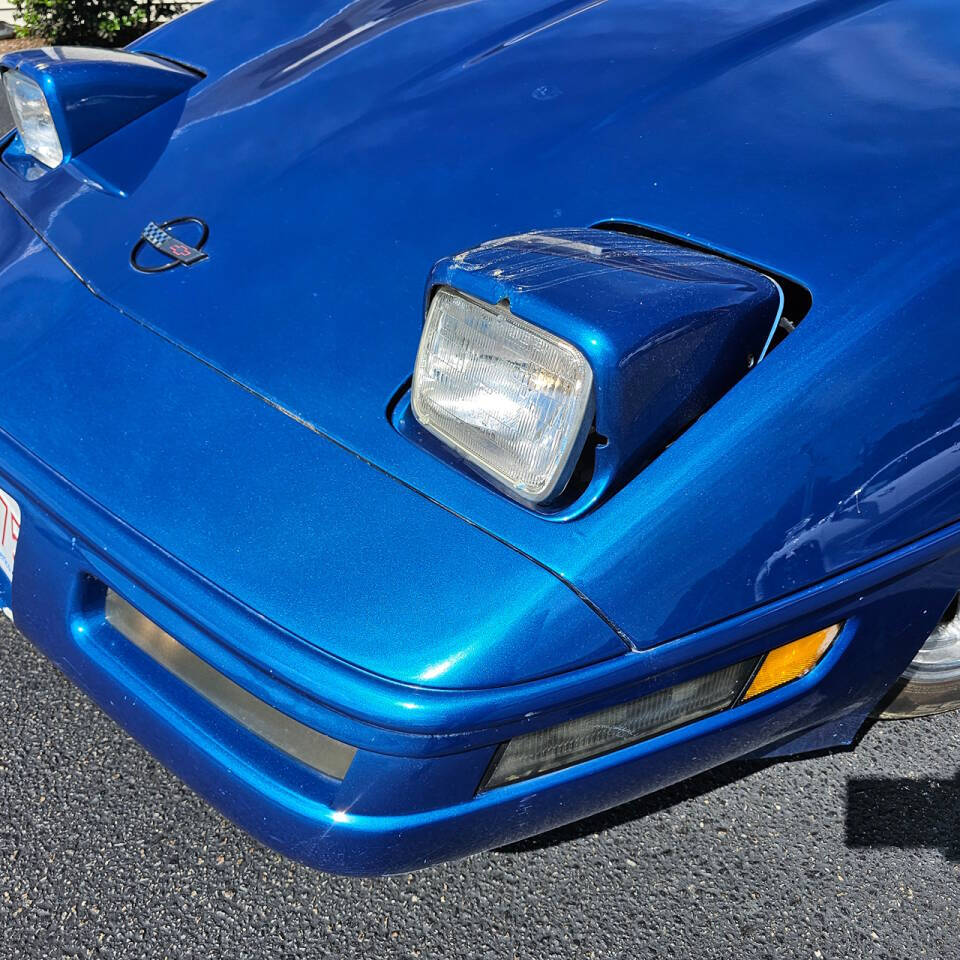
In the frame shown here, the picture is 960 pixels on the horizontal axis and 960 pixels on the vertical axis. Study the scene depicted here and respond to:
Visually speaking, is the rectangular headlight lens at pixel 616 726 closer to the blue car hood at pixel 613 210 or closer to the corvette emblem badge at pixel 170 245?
the blue car hood at pixel 613 210

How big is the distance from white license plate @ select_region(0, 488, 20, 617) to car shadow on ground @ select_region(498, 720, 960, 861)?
0.85 metres

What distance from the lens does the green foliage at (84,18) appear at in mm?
5000

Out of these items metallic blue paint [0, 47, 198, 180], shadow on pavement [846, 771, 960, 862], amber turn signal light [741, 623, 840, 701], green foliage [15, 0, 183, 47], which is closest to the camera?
amber turn signal light [741, 623, 840, 701]

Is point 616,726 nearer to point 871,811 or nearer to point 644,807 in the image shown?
point 644,807

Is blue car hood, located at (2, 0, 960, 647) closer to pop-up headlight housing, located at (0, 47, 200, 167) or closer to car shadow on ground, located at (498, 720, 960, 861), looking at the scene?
pop-up headlight housing, located at (0, 47, 200, 167)

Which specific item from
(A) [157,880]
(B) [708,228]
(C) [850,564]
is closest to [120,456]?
(A) [157,880]

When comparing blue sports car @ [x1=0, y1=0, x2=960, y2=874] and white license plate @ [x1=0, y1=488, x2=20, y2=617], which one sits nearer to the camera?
blue sports car @ [x1=0, y1=0, x2=960, y2=874]

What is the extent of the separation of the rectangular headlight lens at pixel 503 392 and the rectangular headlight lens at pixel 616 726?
27 cm

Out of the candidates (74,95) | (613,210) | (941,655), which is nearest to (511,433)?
(613,210)

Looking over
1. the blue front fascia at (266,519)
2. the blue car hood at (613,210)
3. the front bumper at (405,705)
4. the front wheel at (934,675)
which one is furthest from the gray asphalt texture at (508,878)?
the blue car hood at (613,210)

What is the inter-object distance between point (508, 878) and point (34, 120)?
61.0 inches

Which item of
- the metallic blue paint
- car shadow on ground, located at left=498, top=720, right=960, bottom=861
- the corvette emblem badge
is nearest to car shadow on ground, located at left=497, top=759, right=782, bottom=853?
car shadow on ground, located at left=498, top=720, right=960, bottom=861

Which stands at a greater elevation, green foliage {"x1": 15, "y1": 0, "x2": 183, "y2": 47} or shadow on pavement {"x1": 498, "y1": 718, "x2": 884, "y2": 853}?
green foliage {"x1": 15, "y1": 0, "x2": 183, "y2": 47}

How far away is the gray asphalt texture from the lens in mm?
1587
